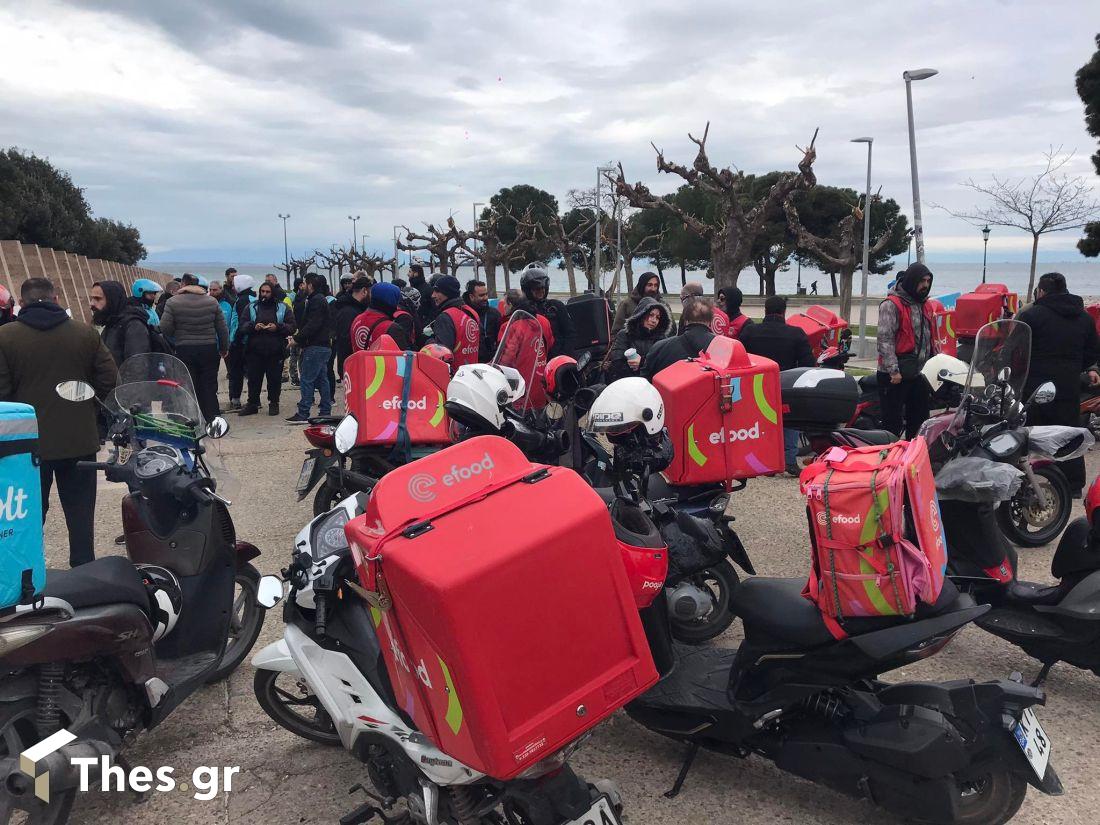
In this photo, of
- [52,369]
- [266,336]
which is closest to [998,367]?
[52,369]

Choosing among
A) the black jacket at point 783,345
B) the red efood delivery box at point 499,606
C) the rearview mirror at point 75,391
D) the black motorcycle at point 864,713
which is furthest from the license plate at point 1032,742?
the black jacket at point 783,345

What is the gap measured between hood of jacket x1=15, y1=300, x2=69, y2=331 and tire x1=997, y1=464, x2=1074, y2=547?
6.15 meters

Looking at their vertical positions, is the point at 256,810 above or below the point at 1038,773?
below

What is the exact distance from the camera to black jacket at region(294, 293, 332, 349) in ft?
35.3

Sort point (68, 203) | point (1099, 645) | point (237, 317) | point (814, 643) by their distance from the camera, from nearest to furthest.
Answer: point (814, 643), point (1099, 645), point (237, 317), point (68, 203)

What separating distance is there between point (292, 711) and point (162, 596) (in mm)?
741

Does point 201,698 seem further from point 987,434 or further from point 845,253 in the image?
point 845,253

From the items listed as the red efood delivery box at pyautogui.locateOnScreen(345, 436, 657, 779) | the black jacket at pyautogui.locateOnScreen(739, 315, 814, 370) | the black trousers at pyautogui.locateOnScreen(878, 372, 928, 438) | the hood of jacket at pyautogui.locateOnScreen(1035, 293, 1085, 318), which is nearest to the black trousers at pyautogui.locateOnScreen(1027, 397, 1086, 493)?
the hood of jacket at pyautogui.locateOnScreen(1035, 293, 1085, 318)

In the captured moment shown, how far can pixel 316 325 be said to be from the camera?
10.8 meters

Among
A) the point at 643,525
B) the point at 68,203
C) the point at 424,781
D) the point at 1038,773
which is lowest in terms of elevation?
the point at 1038,773

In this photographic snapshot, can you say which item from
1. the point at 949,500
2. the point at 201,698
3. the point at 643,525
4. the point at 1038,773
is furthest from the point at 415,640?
the point at 949,500

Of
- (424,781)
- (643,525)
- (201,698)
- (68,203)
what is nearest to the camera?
(424,781)

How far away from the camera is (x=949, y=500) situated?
396cm

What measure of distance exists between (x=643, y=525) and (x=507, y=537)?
1.32m
